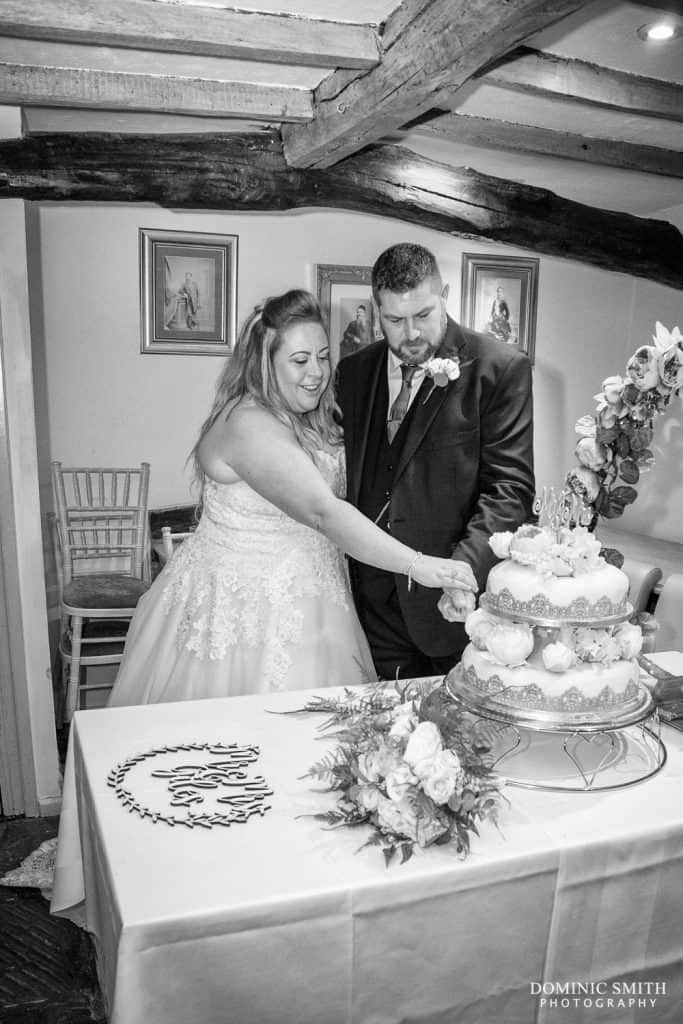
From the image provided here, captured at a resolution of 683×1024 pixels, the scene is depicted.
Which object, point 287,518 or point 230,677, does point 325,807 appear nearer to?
point 230,677

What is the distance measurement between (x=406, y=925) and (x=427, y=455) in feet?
5.25

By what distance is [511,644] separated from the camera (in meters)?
1.66

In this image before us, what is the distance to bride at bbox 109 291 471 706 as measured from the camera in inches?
93.8

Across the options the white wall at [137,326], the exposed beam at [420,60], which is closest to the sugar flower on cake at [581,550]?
the exposed beam at [420,60]

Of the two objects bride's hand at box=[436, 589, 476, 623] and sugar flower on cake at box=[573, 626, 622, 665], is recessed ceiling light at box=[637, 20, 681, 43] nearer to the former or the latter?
bride's hand at box=[436, 589, 476, 623]

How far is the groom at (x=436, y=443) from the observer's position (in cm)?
265

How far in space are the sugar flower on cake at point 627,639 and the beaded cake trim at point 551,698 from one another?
0.07m

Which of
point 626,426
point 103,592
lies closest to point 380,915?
point 626,426

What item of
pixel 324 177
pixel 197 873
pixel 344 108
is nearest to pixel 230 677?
pixel 197 873

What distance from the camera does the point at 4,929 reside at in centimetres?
266

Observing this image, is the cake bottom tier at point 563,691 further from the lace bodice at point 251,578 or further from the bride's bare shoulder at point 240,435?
the bride's bare shoulder at point 240,435

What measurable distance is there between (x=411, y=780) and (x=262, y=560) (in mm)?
1245

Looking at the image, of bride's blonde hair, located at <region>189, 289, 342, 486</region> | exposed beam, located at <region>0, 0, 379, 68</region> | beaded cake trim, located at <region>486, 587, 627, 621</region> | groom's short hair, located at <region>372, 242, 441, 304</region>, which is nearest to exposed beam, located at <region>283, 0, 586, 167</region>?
exposed beam, located at <region>0, 0, 379, 68</region>

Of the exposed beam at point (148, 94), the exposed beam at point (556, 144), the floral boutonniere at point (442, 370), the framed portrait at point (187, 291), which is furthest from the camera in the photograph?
the framed portrait at point (187, 291)
